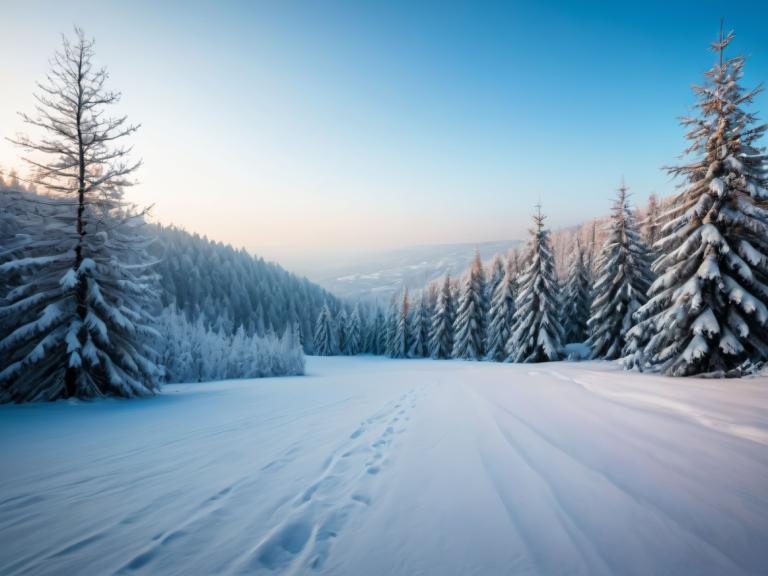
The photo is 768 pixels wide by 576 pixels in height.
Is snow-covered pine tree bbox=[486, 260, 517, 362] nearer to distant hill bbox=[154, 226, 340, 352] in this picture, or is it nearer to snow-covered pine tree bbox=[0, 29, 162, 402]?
snow-covered pine tree bbox=[0, 29, 162, 402]

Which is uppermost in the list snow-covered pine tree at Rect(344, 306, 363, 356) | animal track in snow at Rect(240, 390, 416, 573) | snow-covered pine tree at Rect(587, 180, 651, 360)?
snow-covered pine tree at Rect(587, 180, 651, 360)

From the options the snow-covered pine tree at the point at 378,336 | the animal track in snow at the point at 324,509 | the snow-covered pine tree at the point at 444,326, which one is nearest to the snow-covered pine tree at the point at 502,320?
the snow-covered pine tree at the point at 444,326

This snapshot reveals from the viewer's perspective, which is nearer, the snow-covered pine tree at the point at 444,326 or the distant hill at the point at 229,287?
the snow-covered pine tree at the point at 444,326

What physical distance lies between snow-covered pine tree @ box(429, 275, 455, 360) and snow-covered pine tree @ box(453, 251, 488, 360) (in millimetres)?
3915

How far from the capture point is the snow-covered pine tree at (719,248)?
1052 centimetres

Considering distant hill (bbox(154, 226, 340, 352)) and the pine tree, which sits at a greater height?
distant hill (bbox(154, 226, 340, 352))

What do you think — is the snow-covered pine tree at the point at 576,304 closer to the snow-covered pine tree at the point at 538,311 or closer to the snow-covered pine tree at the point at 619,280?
the snow-covered pine tree at the point at 538,311

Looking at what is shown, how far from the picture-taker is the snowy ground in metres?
2.11

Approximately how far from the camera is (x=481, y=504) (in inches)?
110

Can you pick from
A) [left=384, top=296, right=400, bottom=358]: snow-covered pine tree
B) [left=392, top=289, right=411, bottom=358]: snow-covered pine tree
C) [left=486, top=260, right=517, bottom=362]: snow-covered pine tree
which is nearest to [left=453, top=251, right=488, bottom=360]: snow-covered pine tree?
[left=486, top=260, right=517, bottom=362]: snow-covered pine tree

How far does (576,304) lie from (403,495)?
127ft

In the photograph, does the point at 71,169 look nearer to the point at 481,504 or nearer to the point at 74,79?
the point at 74,79

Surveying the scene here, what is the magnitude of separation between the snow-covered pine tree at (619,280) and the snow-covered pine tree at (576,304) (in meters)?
11.2

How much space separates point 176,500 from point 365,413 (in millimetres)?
4226
